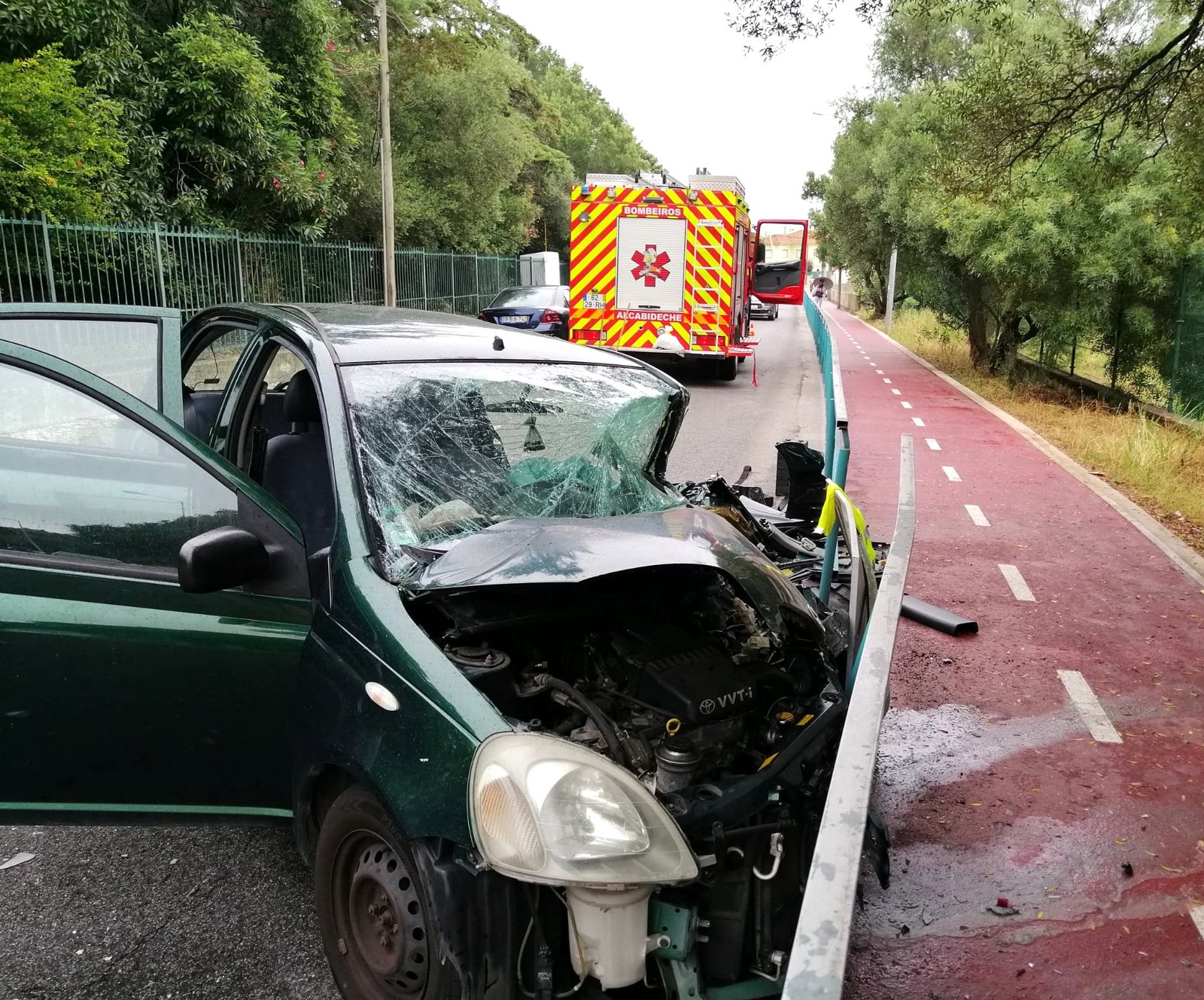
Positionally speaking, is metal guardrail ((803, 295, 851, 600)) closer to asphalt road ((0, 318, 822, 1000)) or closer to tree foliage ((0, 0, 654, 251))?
asphalt road ((0, 318, 822, 1000))

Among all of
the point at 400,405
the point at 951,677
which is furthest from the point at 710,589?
the point at 951,677

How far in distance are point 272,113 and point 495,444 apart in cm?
1471

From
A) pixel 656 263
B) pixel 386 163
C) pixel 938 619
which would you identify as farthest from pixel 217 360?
pixel 386 163

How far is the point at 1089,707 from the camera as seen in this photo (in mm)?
4699

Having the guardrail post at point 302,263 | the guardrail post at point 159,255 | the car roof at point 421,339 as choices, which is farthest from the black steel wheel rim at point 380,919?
the guardrail post at point 302,263

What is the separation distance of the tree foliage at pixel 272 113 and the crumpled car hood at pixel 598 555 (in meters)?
10.3

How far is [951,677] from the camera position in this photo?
500cm

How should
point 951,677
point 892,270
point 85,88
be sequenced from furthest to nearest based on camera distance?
point 892,270, point 85,88, point 951,677

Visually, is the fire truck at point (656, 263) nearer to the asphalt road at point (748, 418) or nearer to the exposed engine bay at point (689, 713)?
the asphalt road at point (748, 418)

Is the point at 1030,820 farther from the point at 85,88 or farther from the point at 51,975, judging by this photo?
the point at 85,88

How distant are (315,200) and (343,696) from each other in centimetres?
1658

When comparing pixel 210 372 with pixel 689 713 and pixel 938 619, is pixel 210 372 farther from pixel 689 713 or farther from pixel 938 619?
pixel 938 619

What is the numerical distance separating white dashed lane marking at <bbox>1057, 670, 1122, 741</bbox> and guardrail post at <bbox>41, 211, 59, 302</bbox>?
1104 centimetres

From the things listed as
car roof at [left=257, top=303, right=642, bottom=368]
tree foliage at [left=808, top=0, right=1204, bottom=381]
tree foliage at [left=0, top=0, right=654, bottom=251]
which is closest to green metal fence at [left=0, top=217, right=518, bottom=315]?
tree foliage at [left=0, top=0, right=654, bottom=251]
